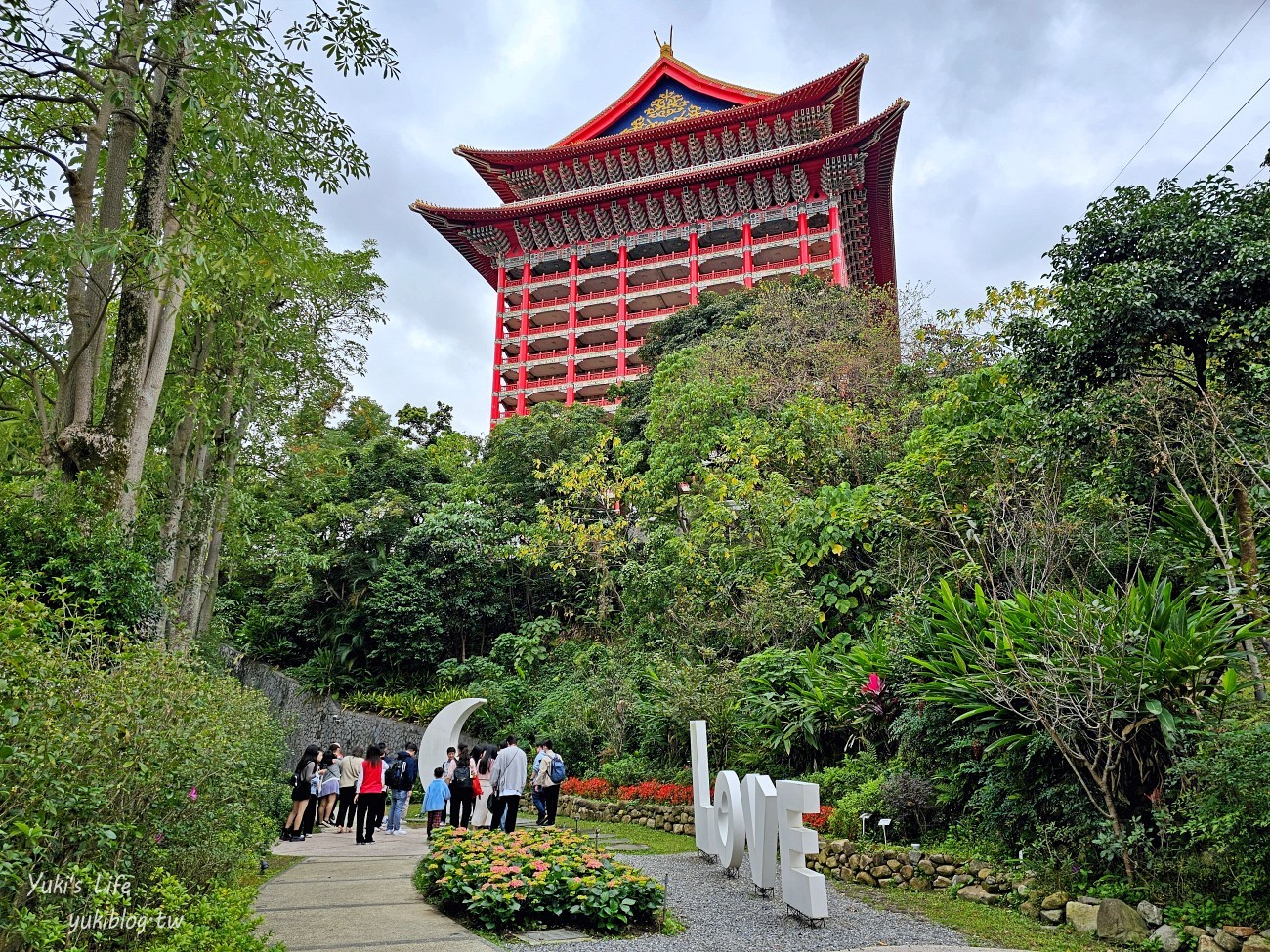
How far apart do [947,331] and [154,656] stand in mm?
15716

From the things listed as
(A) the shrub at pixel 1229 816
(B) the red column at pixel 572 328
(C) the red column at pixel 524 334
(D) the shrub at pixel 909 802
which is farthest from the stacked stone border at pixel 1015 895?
(C) the red column at pixel 524 334

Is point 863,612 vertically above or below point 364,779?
above

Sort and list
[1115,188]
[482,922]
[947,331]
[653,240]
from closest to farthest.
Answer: [482,922], [1115,188], [947,331], [653,240]

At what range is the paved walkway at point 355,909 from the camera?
529 cm

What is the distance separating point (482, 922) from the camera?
6074 millimetres

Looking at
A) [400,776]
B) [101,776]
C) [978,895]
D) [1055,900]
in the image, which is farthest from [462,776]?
[101,776]

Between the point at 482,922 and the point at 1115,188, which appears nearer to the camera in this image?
the point at 482,922

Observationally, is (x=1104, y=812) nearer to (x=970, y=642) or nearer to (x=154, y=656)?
(x=970, y=642)

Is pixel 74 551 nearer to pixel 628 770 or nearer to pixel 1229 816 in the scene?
pixel 1229 816

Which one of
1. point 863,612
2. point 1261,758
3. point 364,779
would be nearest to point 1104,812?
point 1261,758

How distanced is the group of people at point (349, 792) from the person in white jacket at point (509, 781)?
6.06ft

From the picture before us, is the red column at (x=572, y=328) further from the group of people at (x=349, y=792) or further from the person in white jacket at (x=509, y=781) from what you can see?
the person in white jacket at (x=509, y=781)

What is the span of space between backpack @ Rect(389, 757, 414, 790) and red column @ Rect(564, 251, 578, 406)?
2355 cm

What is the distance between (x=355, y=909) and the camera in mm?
6344
